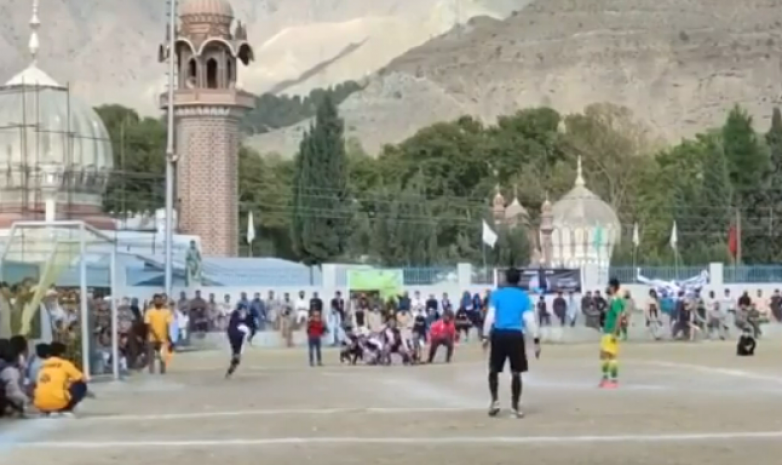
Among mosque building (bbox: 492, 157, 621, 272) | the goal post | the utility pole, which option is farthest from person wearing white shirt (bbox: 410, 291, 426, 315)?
mosque building (bbox: 492, 157, 621, 272)

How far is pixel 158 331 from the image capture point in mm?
26797

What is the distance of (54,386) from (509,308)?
5.14 meters

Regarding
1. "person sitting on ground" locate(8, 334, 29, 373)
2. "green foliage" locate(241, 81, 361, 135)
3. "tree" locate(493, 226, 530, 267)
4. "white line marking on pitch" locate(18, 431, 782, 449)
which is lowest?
"white line marking on pitch" locate(18, 431, 782, 449)

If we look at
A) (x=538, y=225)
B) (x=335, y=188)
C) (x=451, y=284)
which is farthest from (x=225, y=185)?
(x=538, y=225)

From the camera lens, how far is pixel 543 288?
46156mm

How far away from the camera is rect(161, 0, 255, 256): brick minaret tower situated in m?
53.5

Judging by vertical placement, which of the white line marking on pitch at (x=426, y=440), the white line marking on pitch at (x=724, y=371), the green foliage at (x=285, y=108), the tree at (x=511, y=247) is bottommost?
the white line marking on pitch at (x=724, y=371)

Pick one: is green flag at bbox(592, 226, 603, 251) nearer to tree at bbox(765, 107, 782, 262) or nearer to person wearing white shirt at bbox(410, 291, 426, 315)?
tree at bbox(765, 107, 782, 262)

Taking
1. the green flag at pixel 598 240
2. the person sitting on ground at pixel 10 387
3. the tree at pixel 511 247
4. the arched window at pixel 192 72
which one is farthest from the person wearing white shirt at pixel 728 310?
the person sitting on ground at pixel 10 387

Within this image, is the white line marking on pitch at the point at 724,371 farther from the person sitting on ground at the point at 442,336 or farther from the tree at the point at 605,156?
the tree at the point at 605,156

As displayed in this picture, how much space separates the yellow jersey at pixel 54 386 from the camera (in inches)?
703

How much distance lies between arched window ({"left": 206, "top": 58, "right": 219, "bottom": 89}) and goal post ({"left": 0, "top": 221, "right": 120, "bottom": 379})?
2321 cm

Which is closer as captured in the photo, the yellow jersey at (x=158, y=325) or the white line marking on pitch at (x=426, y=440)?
the white line marking on pitch at (x=426, y=440)

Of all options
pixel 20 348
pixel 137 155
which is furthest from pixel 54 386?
pixel 137 155
